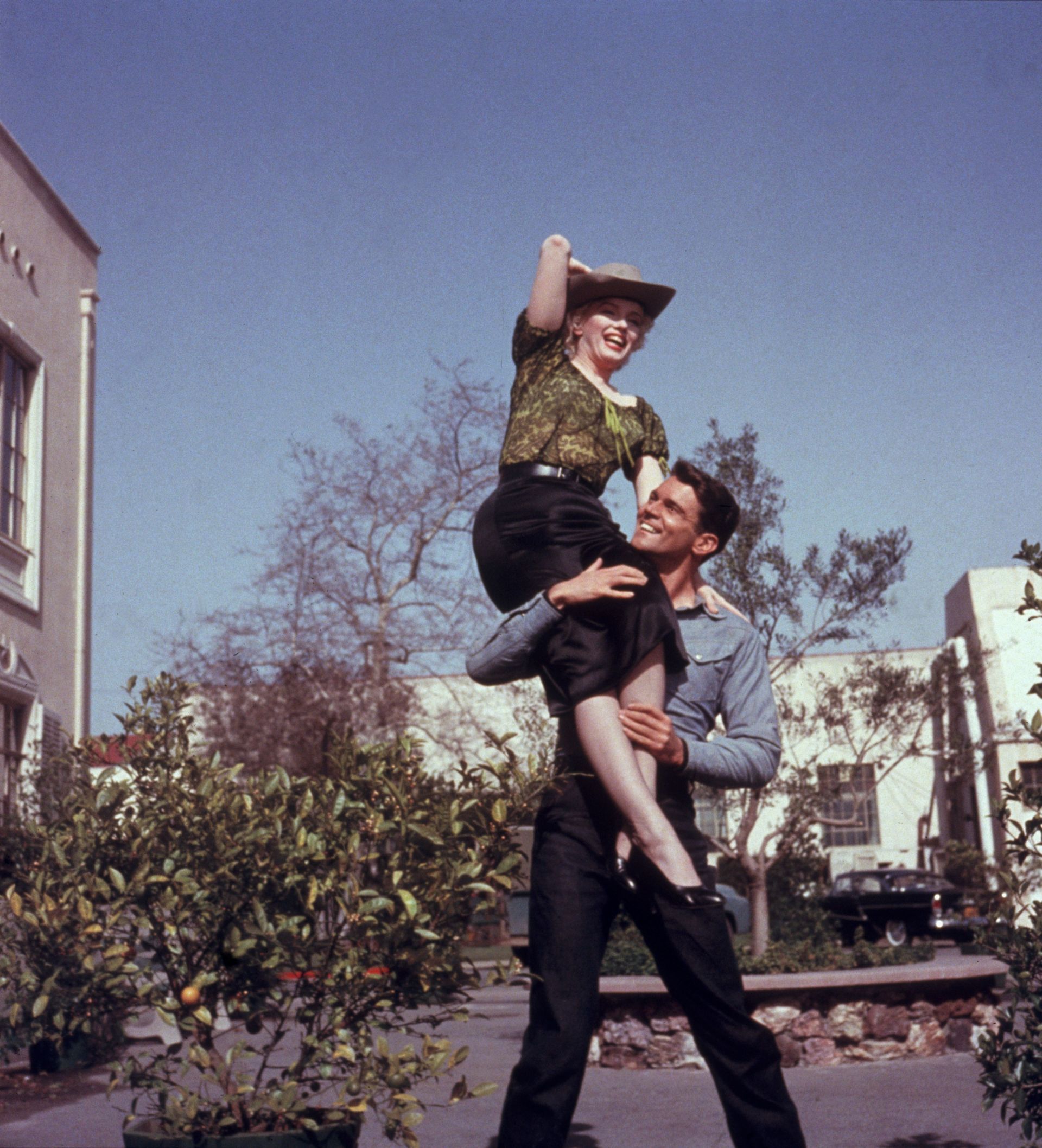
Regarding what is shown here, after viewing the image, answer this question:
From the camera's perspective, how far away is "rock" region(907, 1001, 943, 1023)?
28.1ft

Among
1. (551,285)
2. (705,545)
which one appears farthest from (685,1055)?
(551,285)

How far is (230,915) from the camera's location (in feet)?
11.6

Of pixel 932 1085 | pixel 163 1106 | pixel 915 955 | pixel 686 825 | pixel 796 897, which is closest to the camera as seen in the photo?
pixel 686 825

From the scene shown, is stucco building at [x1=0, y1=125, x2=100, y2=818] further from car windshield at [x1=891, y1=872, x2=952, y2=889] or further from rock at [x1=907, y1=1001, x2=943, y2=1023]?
car windshield at [x1=891, y1=872, x2=952, y2=889]

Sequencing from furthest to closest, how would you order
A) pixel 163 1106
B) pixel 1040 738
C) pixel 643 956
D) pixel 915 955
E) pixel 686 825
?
1. pixel 915 955
2. pixel 643 956
3. pixel 1040 738
4. pixel 163 1106
5. pixel 686 825

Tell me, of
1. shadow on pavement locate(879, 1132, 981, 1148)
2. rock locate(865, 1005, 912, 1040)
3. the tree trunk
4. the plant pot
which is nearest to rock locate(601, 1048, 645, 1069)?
rock locate(865, 1005, 912, 1040)

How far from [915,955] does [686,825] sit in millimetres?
9111

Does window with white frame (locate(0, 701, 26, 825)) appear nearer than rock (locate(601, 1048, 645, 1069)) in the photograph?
No

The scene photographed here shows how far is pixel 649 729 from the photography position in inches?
121

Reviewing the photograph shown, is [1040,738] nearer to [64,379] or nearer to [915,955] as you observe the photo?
[915,955]

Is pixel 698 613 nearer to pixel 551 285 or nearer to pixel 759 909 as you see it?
pixel 551 285

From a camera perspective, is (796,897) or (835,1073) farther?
(796,897)

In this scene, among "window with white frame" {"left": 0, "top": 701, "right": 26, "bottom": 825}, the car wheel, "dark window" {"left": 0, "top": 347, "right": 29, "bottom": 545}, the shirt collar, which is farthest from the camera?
the car wheel

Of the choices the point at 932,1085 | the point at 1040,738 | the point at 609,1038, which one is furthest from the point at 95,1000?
the point at 609,1038
